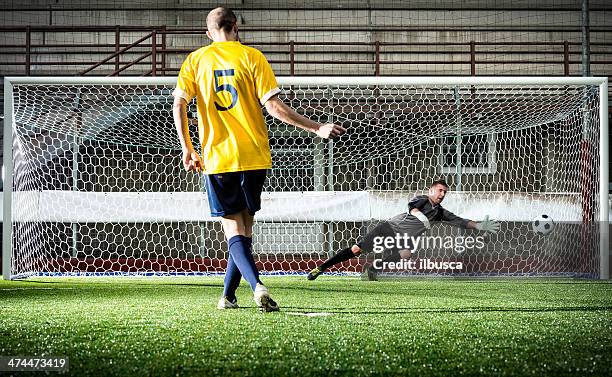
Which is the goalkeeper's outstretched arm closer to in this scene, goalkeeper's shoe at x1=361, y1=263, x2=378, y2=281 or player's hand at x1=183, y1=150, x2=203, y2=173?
goalkeeper's shoe at x1=361, y1=263, x2=378, y2=281

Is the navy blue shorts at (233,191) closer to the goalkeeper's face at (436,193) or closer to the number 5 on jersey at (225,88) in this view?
the number 5 on jersey at (225,88)


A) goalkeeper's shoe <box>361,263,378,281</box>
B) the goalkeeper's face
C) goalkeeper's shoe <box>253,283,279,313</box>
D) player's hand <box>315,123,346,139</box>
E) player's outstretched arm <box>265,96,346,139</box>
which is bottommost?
goalkeeper's shoe <box>361,263,378,281</box>

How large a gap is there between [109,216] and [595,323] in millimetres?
6813

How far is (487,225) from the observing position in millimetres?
9258

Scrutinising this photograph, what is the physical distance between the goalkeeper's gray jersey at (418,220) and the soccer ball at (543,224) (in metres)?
1.62

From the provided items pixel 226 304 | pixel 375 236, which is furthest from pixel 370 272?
pixel 226 304

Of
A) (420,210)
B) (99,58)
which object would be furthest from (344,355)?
(99,58)

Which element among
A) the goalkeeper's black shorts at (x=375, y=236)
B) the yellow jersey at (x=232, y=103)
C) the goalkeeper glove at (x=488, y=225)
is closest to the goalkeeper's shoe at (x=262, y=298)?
the yellow jersey at (x=232, y=103)

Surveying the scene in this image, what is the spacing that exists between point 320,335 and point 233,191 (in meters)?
1.14

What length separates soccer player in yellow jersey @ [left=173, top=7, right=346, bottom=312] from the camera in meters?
3.95

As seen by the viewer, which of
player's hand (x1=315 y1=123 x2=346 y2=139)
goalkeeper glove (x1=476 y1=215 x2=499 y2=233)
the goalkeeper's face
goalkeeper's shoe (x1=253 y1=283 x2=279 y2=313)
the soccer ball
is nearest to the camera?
player's hand (x1=315 y1=123 x2=346 y2=139)

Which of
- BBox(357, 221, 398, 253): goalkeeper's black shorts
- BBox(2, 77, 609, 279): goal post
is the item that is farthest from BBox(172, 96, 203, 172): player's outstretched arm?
BBox(357, 221, 398, 253): goalkeeper's black shorts

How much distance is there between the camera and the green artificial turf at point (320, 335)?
2.39 m

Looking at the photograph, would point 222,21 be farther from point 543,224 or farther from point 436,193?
point 543,224
